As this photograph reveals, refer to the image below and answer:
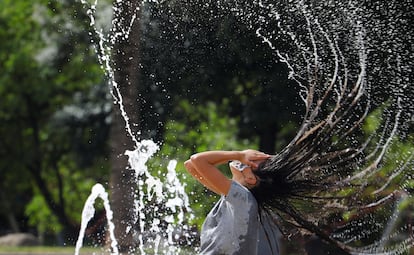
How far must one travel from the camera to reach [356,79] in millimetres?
7133

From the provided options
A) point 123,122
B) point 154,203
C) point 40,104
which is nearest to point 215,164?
point 154,203

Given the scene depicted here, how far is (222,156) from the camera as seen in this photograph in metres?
4.31

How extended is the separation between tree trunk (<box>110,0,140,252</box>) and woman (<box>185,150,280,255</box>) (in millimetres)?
4074

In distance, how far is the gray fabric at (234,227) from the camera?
4105mm

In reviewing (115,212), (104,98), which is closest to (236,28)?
(115,212)

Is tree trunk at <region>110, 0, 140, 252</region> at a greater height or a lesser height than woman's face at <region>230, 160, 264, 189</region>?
greater

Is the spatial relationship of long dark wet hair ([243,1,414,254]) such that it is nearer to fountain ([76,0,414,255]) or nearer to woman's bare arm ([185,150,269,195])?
fountain ([76,0,414,255])

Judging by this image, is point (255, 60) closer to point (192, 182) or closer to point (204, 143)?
point (192, 182)

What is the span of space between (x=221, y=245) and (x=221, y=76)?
7516 mm

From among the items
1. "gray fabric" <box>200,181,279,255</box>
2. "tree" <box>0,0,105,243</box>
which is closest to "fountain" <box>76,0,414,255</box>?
"gray fabric" <box>200,181,279,255</box>

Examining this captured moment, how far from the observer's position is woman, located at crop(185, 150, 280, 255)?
13.5 ft

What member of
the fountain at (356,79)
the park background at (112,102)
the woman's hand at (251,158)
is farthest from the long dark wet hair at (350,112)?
the woman's hand at (251,158)

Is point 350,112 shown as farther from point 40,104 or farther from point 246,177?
point 40,104

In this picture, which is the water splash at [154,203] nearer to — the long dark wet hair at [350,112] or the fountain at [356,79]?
the fountain at [356,79]
